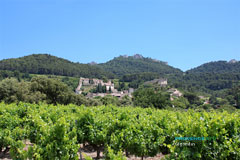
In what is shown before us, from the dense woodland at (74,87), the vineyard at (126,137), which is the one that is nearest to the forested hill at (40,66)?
the dense woodland at (74,87)

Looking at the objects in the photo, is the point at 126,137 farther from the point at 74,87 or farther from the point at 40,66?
the point at 40,66

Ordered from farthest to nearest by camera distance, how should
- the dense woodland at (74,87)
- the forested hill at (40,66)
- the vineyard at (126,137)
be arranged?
the forested hill at (40,66), the dense woodland at (74,87), the vineyard at (126,137)

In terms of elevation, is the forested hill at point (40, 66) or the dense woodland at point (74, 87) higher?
the forested hill at point (40, 66)

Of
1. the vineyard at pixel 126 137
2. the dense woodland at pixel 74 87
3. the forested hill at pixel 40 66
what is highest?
the forested hill at pixel 40 66

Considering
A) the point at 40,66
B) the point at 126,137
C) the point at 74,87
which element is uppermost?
the point at 40,66

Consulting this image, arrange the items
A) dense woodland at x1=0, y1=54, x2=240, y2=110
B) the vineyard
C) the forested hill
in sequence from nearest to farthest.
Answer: the vineyard, dense woodland at x1=0, y1=54, x2=240, y2=110, the forested hill

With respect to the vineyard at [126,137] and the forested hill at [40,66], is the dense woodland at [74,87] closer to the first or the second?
the forested hill at [40,66]

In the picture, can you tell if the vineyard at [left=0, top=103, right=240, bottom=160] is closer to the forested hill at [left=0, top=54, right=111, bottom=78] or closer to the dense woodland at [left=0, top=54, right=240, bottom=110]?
the dense woodland at [left=0, top=54, right=240, bottom=110]

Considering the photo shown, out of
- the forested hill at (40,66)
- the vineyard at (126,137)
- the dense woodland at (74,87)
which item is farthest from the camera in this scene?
the forested hill at (40,66)

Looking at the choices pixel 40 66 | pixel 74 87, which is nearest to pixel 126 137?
pixel 74 87

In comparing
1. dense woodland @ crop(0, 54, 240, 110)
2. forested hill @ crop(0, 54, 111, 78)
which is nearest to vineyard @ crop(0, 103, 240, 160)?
dense woodland @ crop(0, 54, 240, 110)

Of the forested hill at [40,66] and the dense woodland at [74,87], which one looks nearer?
the dense woodland at [74,87]

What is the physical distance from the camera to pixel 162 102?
66938mm

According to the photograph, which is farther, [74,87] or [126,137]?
[74,87]
